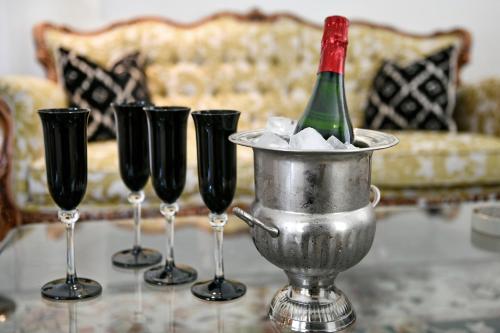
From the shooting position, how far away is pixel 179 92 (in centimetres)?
263

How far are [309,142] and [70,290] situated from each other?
451 mm

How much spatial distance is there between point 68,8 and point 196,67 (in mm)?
696

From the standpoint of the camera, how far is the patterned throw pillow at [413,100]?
2635 millimetres

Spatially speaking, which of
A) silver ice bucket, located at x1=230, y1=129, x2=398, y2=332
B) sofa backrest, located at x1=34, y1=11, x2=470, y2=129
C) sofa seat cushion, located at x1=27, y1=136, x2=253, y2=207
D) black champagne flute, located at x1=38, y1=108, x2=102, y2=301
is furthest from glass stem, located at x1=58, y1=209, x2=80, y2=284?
sofa backrest, located at x1=34, y1=11, x2=470, y2=129

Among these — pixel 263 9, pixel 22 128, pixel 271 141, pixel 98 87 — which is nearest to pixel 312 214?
pixel 271 141

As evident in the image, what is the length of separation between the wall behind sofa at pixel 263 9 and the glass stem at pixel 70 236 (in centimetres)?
207

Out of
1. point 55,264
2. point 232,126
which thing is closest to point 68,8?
point 55,264

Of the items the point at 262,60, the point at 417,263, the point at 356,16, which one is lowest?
the point at 417,263

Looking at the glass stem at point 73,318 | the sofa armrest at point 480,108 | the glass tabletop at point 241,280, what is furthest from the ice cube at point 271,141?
the sofa armrest at point 480,108

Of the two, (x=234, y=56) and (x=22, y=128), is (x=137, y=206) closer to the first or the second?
(x=22, y=128)

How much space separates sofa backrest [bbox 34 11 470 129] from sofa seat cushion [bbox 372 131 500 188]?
0.53m

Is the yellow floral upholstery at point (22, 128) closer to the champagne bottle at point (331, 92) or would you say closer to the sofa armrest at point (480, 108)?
the champagne bottle at point (331, 92)

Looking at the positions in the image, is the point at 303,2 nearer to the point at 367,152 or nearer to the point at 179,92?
the point at 179,92

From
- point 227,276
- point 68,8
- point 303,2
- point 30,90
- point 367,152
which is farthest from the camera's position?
point 303,2
